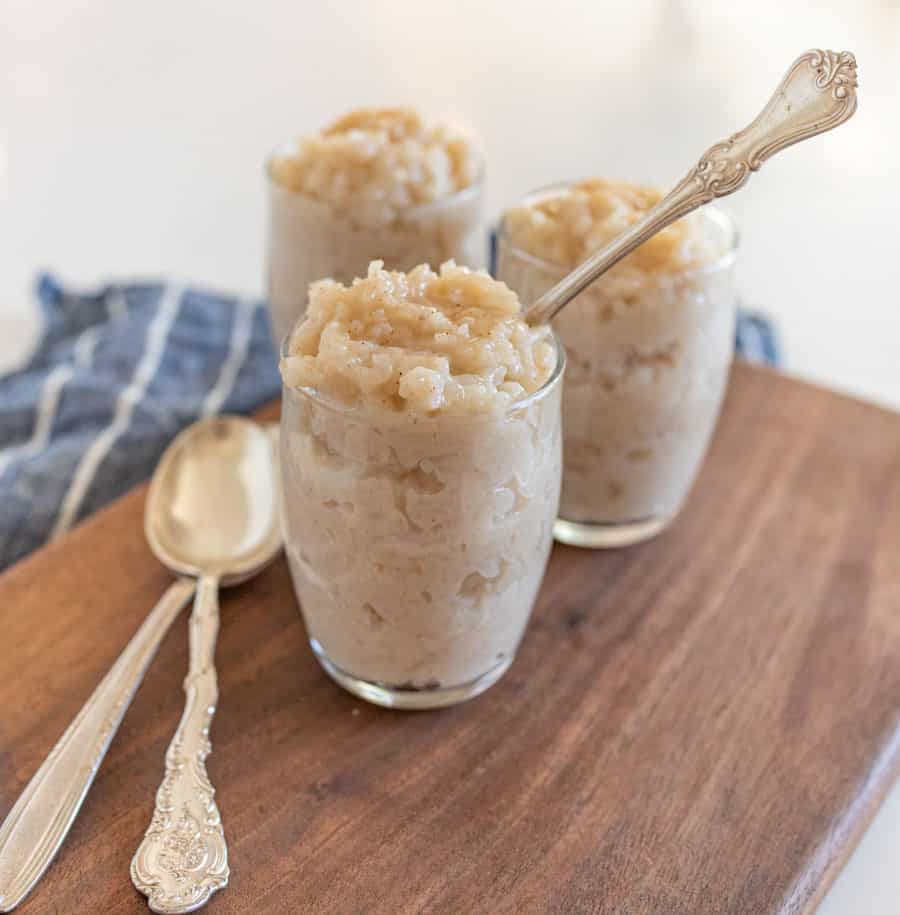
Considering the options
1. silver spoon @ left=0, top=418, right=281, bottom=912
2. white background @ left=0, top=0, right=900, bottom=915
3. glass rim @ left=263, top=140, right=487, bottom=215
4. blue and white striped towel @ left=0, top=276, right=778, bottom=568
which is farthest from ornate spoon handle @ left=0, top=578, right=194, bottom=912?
white background @ left=0, top=0, right=900, bottom=915

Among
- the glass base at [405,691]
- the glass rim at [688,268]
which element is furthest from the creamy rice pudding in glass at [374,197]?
the glass base at [405,691]

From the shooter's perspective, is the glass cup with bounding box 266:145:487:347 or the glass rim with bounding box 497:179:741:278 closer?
the glass rim with bounding box 497:179:741:278

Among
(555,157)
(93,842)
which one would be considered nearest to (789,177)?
(555,157)

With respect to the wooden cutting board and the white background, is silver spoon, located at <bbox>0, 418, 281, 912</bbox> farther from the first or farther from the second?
the white background

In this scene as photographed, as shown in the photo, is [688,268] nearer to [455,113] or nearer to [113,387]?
[113,387]

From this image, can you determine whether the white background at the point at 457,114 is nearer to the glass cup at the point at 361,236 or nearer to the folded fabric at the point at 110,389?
the folded fabric at the point at 110,389

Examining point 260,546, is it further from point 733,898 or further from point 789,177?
point 789,177
